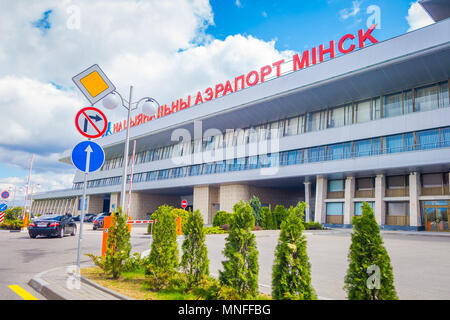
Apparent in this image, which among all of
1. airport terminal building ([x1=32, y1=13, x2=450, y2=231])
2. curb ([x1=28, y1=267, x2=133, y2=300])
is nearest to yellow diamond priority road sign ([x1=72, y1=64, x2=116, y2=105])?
curb ([x1=28, y1=267, x2=133, y2=300])

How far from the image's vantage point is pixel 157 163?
49875 millimetres

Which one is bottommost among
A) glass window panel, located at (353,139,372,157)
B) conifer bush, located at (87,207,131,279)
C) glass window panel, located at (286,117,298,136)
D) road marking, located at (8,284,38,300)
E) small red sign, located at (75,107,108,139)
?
road marking, located at (8,284,38,300)

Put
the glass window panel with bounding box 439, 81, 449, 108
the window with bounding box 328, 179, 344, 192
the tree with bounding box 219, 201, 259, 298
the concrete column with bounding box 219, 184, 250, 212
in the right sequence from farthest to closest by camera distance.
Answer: the concrete column with bounding box 219, 184, 250, 212 → the window with bounding box 328, 179, 344, 192 → the glass window panel with bounding box 439, 81, 449, 108 → the tree with bounding box 219, 201, 259, 298

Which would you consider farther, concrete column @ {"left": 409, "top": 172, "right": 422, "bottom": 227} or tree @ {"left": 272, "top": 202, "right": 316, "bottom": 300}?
concrete column @ {"left": 409, "top": 172, "right": 422, "bottom": 227}

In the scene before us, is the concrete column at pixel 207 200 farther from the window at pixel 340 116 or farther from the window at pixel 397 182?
the window at pixel 397 182

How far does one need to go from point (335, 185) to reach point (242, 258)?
30.6m

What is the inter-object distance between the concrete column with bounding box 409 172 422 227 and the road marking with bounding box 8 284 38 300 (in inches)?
1136

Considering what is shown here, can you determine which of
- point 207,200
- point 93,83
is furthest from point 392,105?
point 93,83

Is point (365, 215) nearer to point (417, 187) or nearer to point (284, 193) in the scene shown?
point (417, 187)

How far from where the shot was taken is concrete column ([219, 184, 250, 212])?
3828 centimetres

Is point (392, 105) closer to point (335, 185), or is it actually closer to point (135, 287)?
point (335, 185)

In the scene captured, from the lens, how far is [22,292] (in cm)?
571

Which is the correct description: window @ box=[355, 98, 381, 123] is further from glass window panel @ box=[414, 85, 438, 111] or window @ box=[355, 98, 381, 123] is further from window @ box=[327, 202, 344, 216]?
window @ box=[327, 202, 344, 216]
